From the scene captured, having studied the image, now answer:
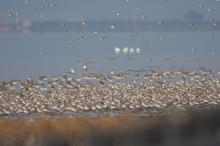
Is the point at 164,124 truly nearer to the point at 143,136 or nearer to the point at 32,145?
the point at 143,136

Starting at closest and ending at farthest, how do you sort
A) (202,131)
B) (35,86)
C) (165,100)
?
(202,131)
(165,100)
(35,86)

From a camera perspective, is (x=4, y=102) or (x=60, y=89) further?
(x=60, y=89)

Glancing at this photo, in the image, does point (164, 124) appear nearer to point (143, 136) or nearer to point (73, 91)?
point (143, 136)

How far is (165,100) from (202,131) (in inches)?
1744

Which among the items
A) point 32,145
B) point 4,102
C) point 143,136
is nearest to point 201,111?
point 143,136

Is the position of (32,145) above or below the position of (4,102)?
above

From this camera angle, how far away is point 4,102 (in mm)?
44531

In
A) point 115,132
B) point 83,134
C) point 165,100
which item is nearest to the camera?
point 115,132

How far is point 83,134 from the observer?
15.8ft

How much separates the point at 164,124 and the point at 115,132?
73cm

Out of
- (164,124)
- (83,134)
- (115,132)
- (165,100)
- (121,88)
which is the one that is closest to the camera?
(164,124)


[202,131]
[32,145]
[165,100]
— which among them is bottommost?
[165,100]

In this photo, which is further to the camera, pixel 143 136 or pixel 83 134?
pixel 83 134

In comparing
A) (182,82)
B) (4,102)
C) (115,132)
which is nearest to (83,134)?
(115,132)
